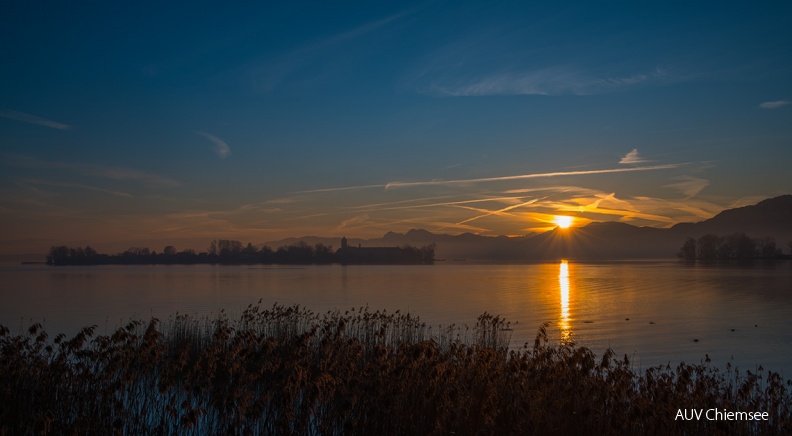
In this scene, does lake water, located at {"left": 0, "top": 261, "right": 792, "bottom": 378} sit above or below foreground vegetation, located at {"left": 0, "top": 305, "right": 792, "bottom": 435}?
below

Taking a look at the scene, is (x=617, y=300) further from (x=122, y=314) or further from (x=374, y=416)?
(x=374, y=416)

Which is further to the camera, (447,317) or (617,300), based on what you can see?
(617,300)

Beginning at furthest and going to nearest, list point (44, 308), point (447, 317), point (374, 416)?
point (44, 308) < point (447, 317) < point (374, 416)

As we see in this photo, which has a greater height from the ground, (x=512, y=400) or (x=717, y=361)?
(x=512, y=400)

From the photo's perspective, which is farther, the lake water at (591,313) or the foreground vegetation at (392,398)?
the lake water at (591,313)

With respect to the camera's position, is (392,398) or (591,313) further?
(591,313)

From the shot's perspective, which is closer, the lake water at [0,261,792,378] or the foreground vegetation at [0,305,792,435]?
the foreground vegetation at [0,305,792,435]

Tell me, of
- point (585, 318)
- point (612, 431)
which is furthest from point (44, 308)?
point (612, 431)

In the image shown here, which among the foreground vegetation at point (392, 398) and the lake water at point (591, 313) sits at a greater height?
the foreground vegetation at point (392, 398)

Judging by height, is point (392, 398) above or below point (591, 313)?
above

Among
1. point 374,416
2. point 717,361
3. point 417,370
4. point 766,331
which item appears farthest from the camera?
point 766,331

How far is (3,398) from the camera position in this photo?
9891 millimetres

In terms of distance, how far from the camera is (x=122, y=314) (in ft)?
118

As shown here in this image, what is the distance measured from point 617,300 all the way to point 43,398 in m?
45.5
